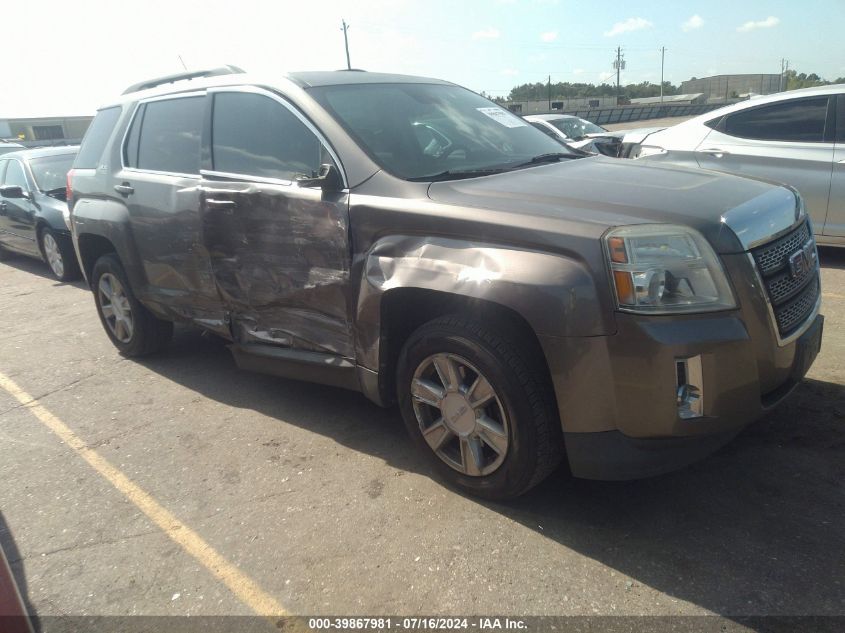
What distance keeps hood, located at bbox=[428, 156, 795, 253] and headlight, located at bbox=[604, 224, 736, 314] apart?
0.05 m

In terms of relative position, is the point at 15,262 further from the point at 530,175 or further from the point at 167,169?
the point at 530,175

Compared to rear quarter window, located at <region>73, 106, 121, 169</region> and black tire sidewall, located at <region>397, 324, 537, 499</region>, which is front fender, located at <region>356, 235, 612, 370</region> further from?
rear quarter window, located at <region>73, 106, 121, 169</region>

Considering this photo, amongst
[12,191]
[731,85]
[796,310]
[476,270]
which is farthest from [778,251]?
[731,85]

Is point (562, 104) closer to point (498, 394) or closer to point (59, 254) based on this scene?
point (59, 254)

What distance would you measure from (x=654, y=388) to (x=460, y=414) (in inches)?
34.1

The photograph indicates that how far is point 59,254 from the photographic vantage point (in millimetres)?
8531

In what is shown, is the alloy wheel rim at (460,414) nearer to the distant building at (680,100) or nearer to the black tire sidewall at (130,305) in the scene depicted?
the black tire sidewall at (130,305)

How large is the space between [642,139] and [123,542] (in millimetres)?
6590

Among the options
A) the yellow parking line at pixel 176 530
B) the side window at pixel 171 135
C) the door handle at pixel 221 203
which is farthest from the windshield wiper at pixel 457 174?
the yellow parking line at pixel 176 530

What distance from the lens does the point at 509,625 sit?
7.50 ft

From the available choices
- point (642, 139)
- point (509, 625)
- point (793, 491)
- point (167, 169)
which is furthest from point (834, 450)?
point (642, 139)

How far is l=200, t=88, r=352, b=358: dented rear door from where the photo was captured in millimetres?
3275

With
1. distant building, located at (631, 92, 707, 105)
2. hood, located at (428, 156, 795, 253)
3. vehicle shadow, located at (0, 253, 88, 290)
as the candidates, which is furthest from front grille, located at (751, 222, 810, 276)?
distant building, located at (631, 92, 707, 105)

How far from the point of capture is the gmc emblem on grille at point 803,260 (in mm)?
2775
